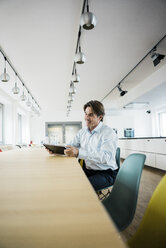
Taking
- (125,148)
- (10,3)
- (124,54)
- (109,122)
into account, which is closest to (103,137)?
(10,3)

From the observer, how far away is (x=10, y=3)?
190 cm

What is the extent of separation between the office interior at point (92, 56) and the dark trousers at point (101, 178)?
2030 mm

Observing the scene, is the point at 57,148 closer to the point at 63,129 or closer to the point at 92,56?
the point at 92,56

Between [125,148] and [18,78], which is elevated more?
[18,78]

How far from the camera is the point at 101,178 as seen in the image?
1329 mm

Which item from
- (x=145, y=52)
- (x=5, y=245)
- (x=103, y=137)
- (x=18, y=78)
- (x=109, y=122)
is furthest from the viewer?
(x=109, y=122)

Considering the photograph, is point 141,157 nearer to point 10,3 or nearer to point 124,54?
point 10,3

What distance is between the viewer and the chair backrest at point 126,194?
0.85 metres

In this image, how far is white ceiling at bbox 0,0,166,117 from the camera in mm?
2001

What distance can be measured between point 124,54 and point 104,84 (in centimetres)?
179

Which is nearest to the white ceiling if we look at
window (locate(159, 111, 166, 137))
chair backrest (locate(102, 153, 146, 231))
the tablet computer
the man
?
the man

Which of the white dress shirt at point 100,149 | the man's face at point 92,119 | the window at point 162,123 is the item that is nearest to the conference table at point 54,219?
the white dress shirt at point 100,149

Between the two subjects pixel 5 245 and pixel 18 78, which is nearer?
pixel 5 245

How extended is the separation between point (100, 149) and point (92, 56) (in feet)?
8.14
